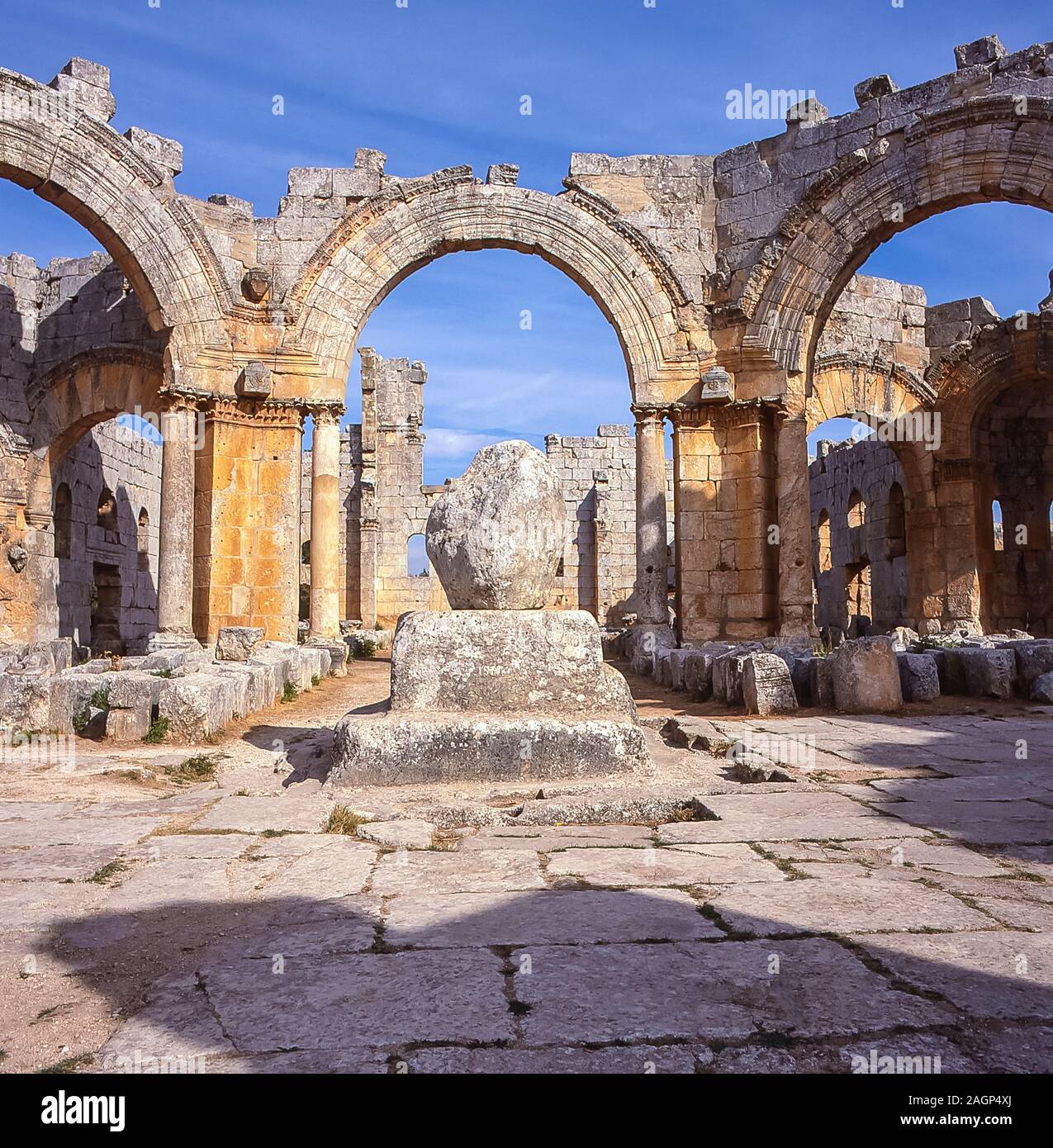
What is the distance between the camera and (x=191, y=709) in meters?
6.93

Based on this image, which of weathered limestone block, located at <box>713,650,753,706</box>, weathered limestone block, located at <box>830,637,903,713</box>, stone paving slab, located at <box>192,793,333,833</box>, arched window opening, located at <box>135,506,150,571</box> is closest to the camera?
stone paving slab, located at <box>192,793,333,833</box>

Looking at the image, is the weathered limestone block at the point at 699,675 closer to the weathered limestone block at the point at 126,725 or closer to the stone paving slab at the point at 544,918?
the weathered limestone block at the point at 126,725

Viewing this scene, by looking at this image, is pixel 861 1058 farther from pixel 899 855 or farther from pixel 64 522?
pixel 64 522

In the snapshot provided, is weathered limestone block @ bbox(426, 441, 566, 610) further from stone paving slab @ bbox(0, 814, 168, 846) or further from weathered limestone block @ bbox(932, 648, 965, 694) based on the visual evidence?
weathered limestone block @ bbox(932, 648, 965, 694)

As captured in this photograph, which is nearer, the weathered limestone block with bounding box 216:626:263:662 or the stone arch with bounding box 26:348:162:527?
the weathered limestone block with bounding box 216:626:263:662

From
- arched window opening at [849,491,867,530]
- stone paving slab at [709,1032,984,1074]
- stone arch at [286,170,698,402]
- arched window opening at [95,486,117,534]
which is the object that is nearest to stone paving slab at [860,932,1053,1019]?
stone paving slab at [709,1032,984,1074]

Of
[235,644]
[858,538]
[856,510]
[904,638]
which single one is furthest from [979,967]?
[856,510]

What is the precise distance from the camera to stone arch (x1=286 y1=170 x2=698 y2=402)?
13.1 m

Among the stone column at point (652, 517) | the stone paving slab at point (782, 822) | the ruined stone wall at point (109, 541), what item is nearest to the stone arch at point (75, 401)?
the ruined stone wall at point (109, 541)

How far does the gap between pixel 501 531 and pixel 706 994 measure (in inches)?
147

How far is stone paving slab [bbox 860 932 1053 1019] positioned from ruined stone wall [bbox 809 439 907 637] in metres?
16.0

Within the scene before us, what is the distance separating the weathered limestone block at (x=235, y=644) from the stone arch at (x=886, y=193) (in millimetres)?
7600

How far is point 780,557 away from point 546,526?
724cm

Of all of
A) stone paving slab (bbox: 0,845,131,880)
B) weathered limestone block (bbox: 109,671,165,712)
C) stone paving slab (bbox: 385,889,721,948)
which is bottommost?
stone paving slab (bbox: 0,845,131,880)
